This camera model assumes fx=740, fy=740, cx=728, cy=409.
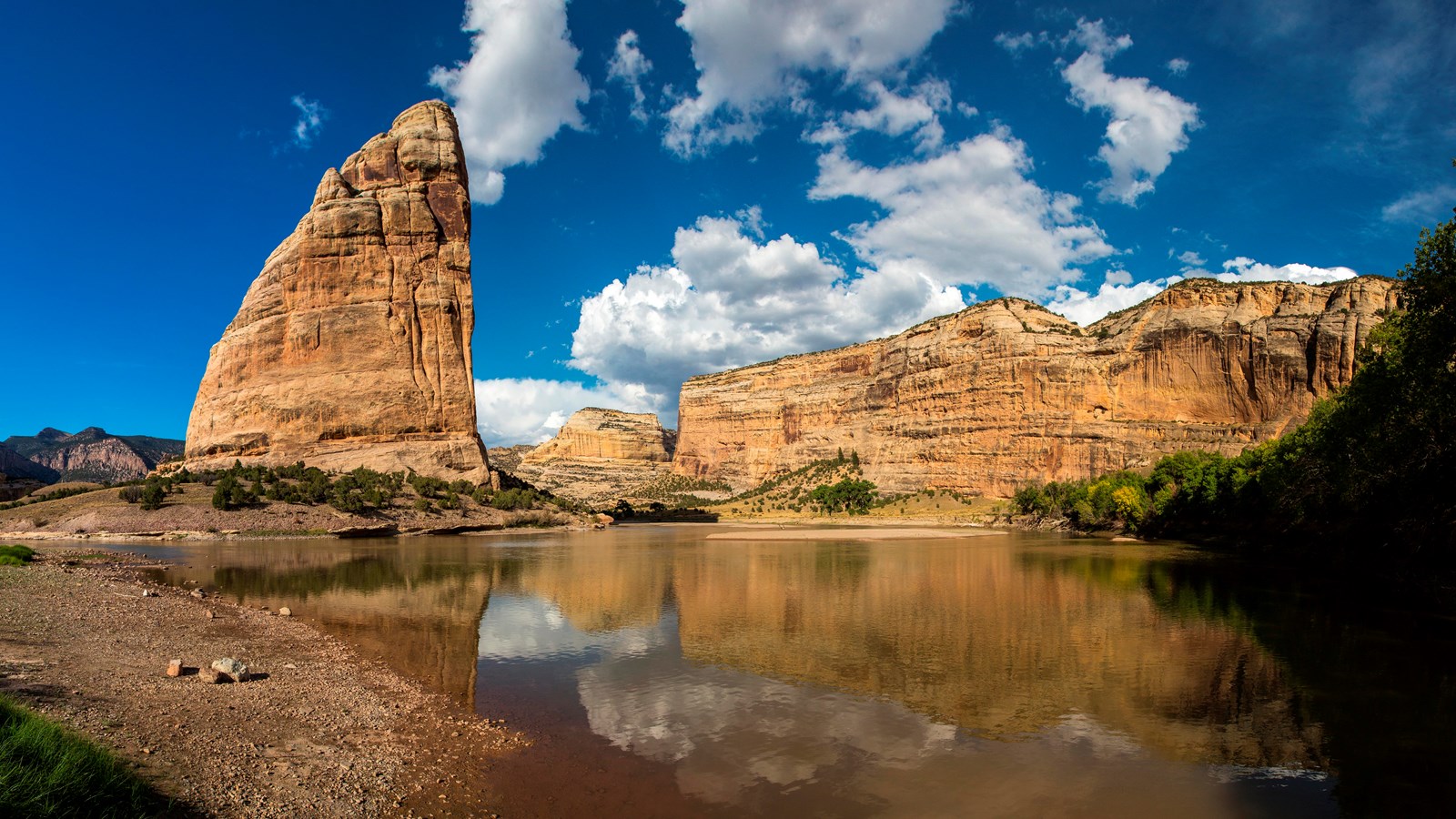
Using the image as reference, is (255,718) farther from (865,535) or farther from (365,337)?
(365,337)

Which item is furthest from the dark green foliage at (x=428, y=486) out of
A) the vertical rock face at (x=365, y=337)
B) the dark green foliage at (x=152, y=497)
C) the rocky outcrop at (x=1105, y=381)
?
the rocky outcrop at (x=1105, y=381)

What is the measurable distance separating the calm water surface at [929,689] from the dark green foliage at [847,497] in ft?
201

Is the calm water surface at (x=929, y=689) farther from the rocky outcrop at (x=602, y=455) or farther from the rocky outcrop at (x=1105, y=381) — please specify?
the rocky outcrop at (x=602, y=455)

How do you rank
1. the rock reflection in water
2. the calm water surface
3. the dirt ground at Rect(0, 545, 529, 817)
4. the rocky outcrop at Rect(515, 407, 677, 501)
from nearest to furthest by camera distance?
the dirt ground at Rect(0, 545, 529, 817)
the calm water surface
the rock reflection in water
the rocky outcrop at Rect(515, 407, 677, 501)

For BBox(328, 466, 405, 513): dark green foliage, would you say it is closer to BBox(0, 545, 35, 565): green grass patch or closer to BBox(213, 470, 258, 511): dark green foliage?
BBox(213, 470, 258, 511): dark green foliage

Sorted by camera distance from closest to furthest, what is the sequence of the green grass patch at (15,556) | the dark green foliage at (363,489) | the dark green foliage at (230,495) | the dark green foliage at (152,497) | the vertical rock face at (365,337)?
the green grass patch at (15,556) < the dark green foliage at (152,497) < the dark green foliage at (230,495) < the dark green foliage at (363,489) < the vertical rock face at (365,337)

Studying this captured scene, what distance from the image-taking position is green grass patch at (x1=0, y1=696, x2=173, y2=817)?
4.66m

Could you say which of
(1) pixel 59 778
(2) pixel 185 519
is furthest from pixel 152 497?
(1) pixel 59 778

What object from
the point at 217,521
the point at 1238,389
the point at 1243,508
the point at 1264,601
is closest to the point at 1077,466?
the point at 1238,389

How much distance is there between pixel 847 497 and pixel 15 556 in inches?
2978

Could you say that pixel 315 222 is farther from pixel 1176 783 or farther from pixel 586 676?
pixel 1176 783

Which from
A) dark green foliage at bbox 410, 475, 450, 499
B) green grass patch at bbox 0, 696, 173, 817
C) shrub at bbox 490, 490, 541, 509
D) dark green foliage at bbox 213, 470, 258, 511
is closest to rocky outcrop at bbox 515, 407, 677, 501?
shrub at bbox 490, 490, 541, 509

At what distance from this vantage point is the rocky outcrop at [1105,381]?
76.8 metres

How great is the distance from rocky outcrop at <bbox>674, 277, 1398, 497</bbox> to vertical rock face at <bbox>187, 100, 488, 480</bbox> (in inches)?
2190
